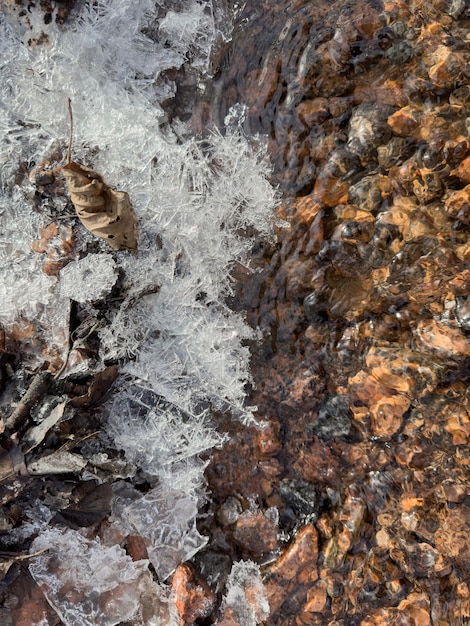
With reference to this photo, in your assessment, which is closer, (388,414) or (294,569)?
(388,414)

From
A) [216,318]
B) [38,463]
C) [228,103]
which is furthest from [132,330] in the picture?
[228,103]

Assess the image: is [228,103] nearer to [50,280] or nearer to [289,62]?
[289,62]

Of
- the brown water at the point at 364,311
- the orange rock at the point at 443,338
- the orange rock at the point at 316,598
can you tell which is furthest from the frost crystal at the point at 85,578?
the orange rock at the point at 443,338

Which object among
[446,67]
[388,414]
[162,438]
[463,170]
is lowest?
[162,438]

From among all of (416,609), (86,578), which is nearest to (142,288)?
(86,578)

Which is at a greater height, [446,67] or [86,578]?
[446,67]

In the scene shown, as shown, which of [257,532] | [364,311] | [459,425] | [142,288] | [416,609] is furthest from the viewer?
[142,288]

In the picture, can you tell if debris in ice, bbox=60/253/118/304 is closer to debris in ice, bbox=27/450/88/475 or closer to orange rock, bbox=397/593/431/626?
debris in ice, bbox=27/450/88/475

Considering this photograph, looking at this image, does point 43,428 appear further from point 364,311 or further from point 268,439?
point 364,311
